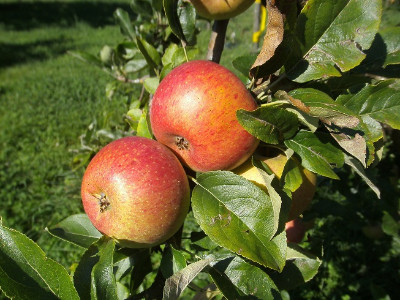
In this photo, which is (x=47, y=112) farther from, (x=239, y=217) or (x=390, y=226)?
(x=239, y=217)

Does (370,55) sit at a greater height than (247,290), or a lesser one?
greater

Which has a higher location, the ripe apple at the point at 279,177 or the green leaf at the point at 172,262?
the ripe apple at the point at 279,177

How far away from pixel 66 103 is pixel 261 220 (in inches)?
196

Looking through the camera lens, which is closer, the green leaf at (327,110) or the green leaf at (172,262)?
the green leaf at (327,110)

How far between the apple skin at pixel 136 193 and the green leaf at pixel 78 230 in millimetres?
97

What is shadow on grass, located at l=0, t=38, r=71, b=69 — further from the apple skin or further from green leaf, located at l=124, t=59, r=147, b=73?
the apple skin

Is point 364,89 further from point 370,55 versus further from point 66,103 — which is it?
point 66,103

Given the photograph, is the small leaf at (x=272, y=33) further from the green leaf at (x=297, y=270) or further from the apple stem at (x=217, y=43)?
the green leaf at (x=297, y=270)

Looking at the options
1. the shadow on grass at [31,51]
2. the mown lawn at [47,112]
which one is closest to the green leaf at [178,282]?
the mown lawn at [47,112]

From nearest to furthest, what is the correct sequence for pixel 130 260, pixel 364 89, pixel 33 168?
pixel 364 89 < pixel 130 260 < pixel 33 168

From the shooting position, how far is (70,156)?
3977 millimetres

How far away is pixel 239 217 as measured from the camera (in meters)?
0.75

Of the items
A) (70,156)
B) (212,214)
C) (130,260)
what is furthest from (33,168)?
(212,214)

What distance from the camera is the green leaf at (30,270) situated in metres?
0.58
